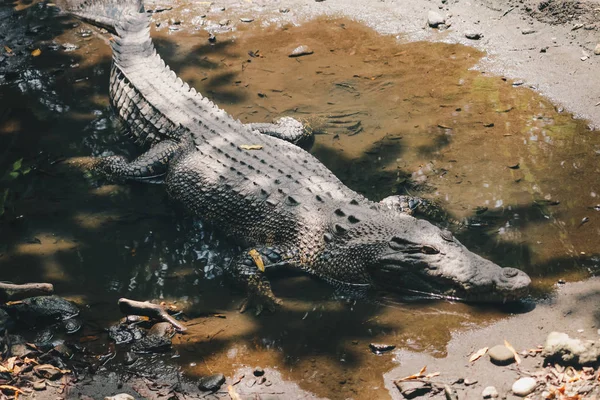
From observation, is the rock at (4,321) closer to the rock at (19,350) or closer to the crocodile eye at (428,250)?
the rock at (19,350)

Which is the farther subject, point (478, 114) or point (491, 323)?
point (478, 114)

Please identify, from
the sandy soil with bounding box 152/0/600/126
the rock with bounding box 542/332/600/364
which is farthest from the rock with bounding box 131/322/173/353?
the sandy soil with bounding box 152/0/600/126

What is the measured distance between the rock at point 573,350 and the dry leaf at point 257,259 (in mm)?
2143

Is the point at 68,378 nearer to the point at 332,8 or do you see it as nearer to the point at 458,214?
the point at 458,214

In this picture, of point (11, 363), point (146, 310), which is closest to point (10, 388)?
point (11, 363)

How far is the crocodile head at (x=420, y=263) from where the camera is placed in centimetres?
433

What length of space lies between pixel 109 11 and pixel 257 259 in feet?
14.8

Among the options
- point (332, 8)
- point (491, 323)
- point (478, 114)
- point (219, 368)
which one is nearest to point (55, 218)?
point (219, 368)

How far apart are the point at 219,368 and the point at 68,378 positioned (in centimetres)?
94

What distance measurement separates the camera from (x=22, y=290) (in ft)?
15.0

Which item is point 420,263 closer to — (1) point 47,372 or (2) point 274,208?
(2) point 274,208

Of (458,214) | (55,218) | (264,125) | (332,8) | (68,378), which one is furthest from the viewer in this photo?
(332,8)

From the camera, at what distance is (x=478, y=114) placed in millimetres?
6406

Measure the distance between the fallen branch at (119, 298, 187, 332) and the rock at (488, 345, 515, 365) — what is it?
6.77 ft
